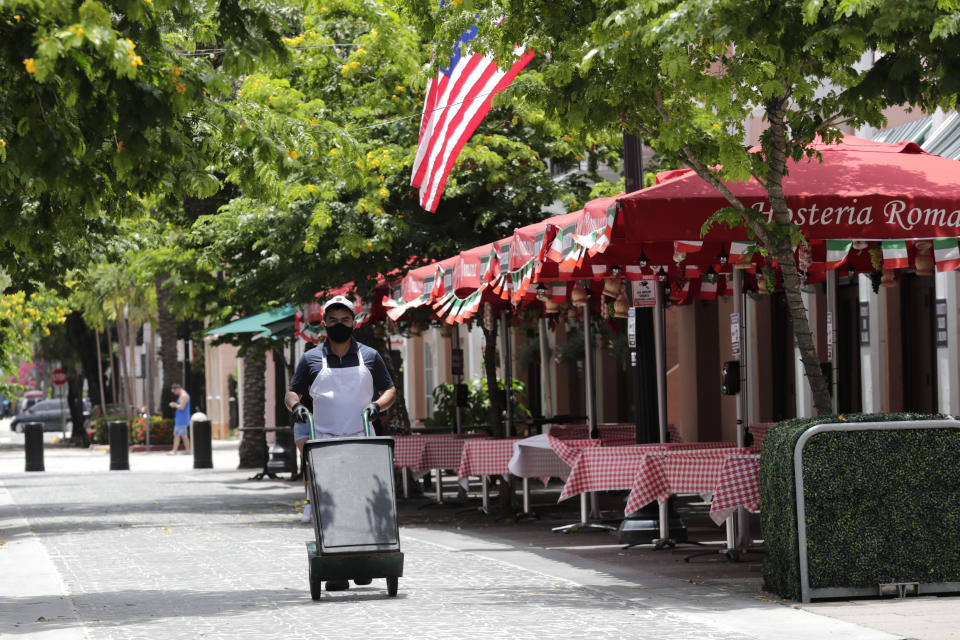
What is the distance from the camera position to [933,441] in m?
9.45

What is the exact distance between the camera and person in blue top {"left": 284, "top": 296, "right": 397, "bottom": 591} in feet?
34.8

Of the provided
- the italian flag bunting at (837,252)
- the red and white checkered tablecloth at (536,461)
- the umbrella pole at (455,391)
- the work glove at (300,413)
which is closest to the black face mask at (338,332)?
the work glove at (300,413)

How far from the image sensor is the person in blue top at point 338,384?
1061cm

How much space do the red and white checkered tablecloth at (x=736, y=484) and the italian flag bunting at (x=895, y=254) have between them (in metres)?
3.22

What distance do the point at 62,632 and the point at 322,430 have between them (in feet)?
7.23

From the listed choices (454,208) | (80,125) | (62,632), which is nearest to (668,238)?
(80,125)

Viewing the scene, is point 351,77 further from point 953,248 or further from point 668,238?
point 668,238

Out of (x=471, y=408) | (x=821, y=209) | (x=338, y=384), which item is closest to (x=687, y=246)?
(x=821, y=209)

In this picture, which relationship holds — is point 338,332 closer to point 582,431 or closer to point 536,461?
point 536,461

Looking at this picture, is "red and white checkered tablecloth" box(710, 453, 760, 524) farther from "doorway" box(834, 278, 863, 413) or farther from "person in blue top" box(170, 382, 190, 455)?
"person in blue top" box(170, 382, 190, 455)

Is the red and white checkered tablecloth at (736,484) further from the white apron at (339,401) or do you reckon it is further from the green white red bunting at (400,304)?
the green white red bunting at (400,304)

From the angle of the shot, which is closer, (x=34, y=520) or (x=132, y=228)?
(x=34, y=520)

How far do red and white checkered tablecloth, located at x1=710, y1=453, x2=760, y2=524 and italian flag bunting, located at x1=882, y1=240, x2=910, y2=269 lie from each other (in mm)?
3222

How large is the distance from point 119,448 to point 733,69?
85.6 feet
